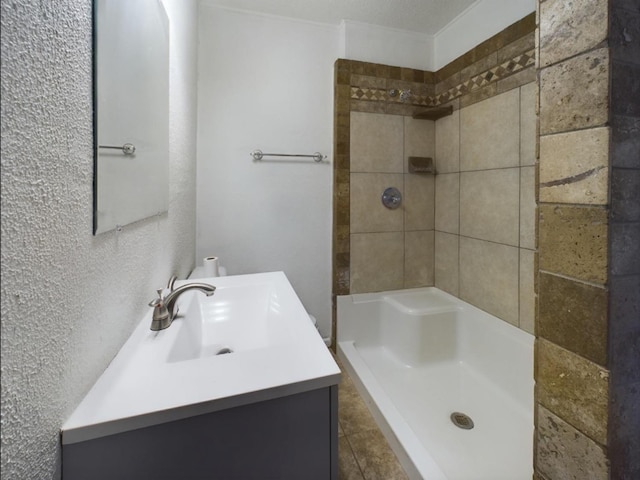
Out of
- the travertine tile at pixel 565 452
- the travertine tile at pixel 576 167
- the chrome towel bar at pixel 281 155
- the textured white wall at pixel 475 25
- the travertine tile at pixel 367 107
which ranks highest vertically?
the textured white wall at pixel 475 25

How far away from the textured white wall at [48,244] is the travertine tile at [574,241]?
0.87 m

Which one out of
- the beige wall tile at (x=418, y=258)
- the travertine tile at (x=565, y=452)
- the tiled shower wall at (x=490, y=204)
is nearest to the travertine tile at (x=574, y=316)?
the travertine tile at (x=565, y=452)

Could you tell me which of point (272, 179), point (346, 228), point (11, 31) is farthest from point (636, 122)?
point (272, 179)

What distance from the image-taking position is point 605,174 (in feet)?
1.64

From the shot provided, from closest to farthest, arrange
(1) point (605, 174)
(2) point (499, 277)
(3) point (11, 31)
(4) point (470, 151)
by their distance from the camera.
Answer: (3) point (11, 31) < (1) point (605, 174) < (2) point (499, 277) < (4) point (470, 151)

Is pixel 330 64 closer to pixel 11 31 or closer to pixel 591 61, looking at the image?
pixel 591 61

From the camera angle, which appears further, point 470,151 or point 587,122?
point 470,151

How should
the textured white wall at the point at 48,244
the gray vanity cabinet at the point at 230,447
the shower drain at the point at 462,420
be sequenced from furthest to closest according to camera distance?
the shower drain at the point at 462,420, the gray vanity cabinet at the point at 230,447, the textured white wall at the point at 48,244

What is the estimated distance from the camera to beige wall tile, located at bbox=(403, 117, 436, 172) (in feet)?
7.05

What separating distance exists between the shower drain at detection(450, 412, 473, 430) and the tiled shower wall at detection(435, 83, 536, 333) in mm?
578

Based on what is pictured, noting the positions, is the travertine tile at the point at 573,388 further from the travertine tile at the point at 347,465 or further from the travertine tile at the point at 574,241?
the travertine tile at the point at 347,465

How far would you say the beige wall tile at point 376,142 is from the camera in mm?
2041

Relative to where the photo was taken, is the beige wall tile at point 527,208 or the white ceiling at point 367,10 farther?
the white ceiling at point 367,10

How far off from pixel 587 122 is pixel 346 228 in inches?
61.5
